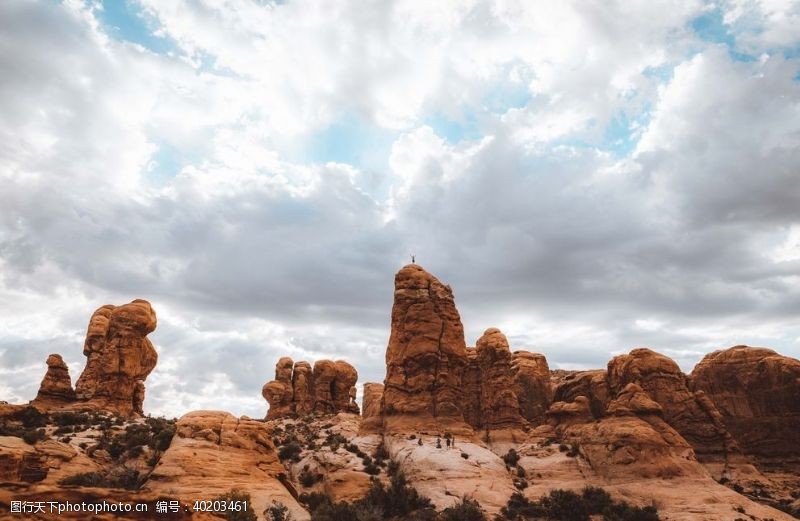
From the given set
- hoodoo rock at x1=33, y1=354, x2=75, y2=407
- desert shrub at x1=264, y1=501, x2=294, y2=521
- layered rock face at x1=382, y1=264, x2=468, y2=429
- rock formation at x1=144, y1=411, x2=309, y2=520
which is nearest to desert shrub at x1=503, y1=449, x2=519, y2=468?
layered rock face at x1=382, y1=264, x2=468, y2=429

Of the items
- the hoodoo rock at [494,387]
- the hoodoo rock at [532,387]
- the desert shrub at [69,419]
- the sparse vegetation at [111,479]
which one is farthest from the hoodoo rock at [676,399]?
the desert shrub at [69,419]

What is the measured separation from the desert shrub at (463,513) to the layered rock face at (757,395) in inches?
1630

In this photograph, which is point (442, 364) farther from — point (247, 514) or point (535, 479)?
point (247, 514)

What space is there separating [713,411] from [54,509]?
5276 cm

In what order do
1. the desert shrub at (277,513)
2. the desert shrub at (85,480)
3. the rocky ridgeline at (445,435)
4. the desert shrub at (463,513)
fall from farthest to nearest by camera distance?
the desert shrub at (463,513), the rocky ridgeline at (445,435), the desert shrub at (85,480), the desert shrub at (277,513)

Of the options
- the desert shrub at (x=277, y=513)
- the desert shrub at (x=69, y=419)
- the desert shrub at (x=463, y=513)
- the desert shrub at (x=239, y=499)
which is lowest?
the desert shrub at (x=463, y=513)

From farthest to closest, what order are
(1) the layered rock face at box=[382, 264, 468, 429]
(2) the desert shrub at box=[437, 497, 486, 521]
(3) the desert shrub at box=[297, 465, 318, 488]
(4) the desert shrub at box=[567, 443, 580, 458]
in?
(1) the layered rock face at box=[382, 264, 468, 429] < (4) the desert shrub at box=[567, 443, 580, 458] < (3) the desert shrub at box=[297, 465, 318, 488] < (2) the desert shrub at box=[437, 497, 486, 521]

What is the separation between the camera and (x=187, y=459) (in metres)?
24.4

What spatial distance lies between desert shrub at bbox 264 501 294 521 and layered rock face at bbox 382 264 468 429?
70.8 ft

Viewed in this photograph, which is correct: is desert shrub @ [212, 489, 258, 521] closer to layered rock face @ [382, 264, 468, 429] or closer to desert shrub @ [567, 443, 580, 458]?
layered rock face @ [382, 264, 468, 429]

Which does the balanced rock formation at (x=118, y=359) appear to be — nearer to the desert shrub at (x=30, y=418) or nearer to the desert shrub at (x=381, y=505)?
the desert shrub at (x=30, y=418)

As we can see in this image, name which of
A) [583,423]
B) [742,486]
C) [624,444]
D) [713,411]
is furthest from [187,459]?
[713,411]

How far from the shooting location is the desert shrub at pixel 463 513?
27.1 meters

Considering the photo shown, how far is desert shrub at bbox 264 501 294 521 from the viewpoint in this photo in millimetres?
21875
